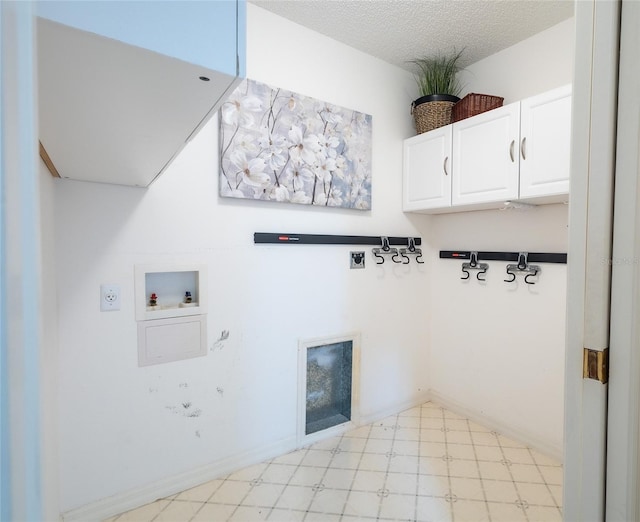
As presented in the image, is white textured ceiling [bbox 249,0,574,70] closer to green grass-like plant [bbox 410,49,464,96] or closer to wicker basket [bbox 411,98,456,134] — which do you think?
green grass-like plant [bbox 410,49,464,96]

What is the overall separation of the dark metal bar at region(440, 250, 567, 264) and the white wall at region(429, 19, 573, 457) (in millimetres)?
37

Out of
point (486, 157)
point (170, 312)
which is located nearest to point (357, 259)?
point (486, 157)

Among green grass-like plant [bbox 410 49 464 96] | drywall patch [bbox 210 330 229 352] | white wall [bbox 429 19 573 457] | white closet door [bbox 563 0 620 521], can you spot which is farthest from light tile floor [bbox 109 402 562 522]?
green grass-like plant [bbox 410 49 464 96]

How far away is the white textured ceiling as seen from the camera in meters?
1.91

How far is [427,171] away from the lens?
7.95 ft

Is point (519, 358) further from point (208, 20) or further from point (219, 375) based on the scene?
point (208, 20)

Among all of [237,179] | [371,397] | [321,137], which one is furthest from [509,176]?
[371,397]

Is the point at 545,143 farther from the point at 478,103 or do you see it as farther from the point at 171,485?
the point at 171,485

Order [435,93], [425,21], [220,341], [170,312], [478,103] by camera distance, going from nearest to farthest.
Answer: [170,312] < [220,341] < [425,21] < [478,103] < [435,93]

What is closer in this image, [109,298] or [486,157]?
[109,298]

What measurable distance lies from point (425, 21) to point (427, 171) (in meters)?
0.86

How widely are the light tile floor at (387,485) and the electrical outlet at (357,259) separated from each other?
110cm

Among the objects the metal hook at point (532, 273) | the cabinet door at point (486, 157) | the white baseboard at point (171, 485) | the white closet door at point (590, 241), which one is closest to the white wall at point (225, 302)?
the white baseboard at point (171, 485)

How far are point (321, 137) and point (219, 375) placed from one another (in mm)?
1493
